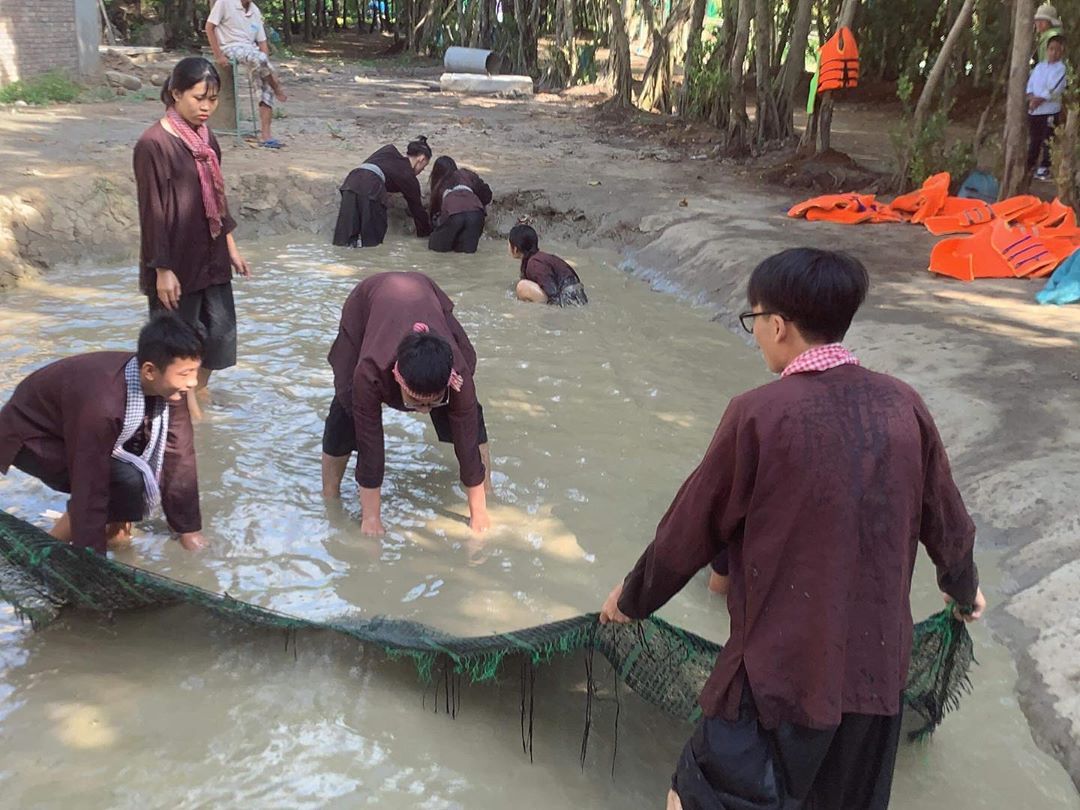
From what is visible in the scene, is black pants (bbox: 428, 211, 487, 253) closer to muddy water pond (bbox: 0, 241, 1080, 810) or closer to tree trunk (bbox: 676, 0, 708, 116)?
muddy water pond (bbox: 0, 241, 1080, 810)

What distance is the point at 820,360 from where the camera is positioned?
1.71 metres

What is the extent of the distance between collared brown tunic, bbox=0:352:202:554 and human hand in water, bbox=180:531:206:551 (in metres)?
0.34

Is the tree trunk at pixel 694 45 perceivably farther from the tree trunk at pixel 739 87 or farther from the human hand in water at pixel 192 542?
the human hand in water at pixel 192 542

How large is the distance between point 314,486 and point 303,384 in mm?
1292

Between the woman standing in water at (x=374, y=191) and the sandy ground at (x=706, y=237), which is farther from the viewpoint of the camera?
the woman standing in water at (x=374, y=191)

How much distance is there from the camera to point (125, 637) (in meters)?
3.18

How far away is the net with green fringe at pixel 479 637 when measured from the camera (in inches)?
96.3

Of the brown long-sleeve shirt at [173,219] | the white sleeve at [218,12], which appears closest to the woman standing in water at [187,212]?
the brown long-sleeve shirt at [173,219]

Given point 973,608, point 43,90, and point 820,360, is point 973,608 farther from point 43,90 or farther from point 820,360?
point 43,90

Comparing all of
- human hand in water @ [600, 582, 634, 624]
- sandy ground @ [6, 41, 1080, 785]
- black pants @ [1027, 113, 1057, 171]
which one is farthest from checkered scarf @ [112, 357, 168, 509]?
black pants @ [1027, 113, 1057, 171]

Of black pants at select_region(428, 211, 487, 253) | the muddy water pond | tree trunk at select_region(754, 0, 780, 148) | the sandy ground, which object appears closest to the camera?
the muddy water pond

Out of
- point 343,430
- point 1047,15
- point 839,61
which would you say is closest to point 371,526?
point 343,430

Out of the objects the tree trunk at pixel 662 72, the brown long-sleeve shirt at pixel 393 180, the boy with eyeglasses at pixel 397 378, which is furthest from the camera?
the tree trunk at pixel 662 72

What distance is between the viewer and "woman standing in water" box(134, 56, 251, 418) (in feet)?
13.1
